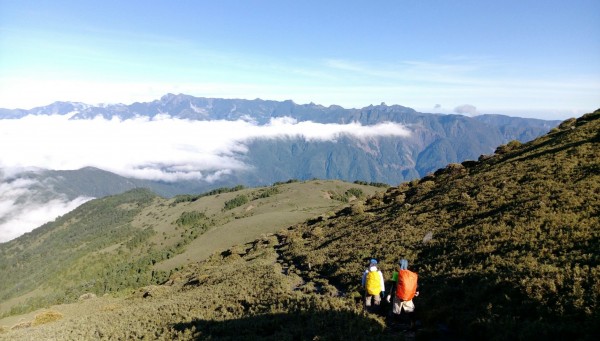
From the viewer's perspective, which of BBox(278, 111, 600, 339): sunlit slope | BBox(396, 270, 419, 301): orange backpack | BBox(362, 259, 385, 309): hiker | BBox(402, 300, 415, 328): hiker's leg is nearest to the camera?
BBox(278, 111, 600, 339): sunlit slope

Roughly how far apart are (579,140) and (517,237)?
27515 mm

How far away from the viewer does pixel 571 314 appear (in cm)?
1400

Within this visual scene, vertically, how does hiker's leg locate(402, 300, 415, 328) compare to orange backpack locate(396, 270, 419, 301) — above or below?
below

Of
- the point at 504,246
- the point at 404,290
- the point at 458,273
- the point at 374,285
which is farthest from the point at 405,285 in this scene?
the point at 504,246

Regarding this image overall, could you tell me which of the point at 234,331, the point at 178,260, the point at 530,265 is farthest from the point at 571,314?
the point at 178,260

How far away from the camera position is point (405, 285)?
17281 mm

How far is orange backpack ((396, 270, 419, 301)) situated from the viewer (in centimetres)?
1728

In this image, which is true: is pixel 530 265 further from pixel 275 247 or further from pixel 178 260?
pixel 178 260

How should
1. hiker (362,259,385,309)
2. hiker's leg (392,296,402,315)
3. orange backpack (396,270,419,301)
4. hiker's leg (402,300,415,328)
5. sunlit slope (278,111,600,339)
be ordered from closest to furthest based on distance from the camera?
sunlit slope (278,111,600,339)
orange backpack (396,270,419,301)
hiker's leg (402,300,415,328)
hiker's leg (392,296,402,315)
hiker (362,259,385,309)

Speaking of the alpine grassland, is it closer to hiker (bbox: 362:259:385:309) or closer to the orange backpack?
hiker (bbox: 362:259:385:309)

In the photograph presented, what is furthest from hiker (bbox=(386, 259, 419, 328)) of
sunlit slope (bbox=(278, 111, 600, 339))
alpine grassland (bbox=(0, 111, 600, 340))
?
sunlit slope (bbox=(278, 111, 600, 339))

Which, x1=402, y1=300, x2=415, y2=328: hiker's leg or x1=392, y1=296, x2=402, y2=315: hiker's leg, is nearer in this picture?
x1=402, y1=300, x2=415, y2=328: hiker's leg

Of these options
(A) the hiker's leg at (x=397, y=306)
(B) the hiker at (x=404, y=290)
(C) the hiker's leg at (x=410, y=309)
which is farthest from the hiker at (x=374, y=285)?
(C) the hiker's leg at (x=410, y=309)

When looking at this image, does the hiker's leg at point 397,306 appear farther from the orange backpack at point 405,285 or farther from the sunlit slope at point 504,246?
the sunlit slope at point 504,246
